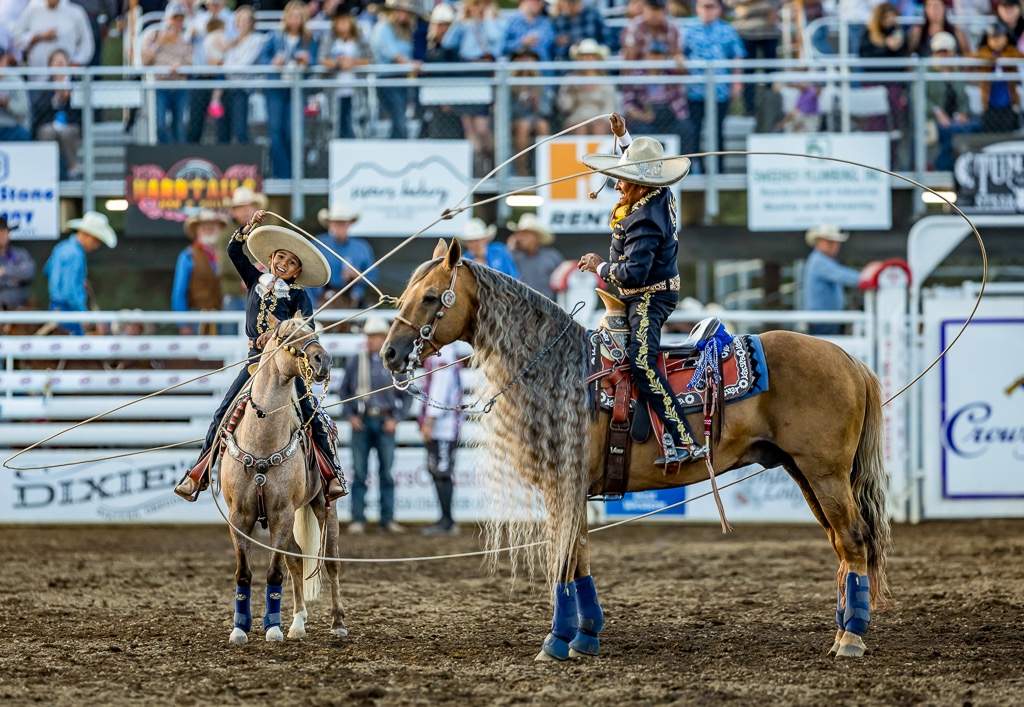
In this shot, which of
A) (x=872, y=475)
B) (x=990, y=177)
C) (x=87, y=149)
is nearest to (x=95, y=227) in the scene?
Answer: (x=87, y=149)

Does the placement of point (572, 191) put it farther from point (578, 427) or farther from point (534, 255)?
point (578, 427)

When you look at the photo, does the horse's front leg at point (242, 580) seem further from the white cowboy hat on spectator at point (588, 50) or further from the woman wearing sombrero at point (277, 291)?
the white cowboy hat on spectator at point (588, 50)

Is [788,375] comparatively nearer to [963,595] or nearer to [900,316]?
[963,595]

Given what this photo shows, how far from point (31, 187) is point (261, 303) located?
27.0 ft

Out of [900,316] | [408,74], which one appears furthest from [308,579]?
[408,74]

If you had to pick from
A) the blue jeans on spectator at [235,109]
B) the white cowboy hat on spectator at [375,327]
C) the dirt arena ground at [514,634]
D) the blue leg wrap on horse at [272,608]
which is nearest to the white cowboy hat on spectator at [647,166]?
the dirt arena ground at [514,634]

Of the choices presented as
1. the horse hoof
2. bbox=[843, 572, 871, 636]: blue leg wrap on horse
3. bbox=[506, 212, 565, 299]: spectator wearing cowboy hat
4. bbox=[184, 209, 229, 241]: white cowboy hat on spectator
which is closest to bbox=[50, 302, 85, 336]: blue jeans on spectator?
bbox=[184, 209, 229, 241]: white cowboy hat on spectator

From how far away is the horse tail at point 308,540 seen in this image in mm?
7027

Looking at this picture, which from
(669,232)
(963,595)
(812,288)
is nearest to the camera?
(669,232)

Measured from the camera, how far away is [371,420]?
12.2 meters

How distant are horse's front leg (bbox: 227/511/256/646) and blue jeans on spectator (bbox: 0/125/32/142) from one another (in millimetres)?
8901

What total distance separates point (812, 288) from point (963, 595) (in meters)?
5.64

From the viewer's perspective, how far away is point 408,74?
46.9ft

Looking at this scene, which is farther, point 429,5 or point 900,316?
point 429,5
